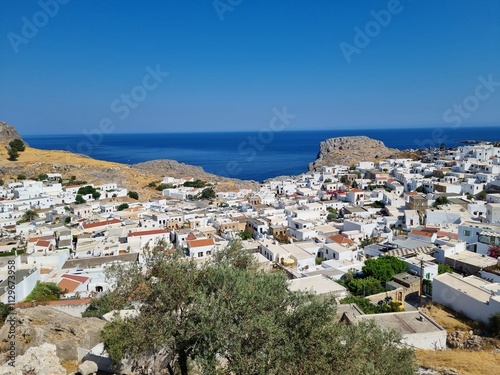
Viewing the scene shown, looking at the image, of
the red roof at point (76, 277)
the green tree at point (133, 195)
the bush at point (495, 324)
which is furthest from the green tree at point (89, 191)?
the bush at point (495, 324)

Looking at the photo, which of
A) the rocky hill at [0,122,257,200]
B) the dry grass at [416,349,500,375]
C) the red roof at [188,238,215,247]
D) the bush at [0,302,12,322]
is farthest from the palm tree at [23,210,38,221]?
the dry grass at [416,349,500,375]

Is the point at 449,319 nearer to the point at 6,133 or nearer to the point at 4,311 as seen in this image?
the point at 4,311

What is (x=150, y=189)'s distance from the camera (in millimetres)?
63219

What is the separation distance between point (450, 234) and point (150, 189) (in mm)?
47968

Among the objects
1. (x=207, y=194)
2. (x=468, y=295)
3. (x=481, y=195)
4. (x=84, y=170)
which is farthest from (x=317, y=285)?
(x=84, y=170)

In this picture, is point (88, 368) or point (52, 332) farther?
point (52, 332)

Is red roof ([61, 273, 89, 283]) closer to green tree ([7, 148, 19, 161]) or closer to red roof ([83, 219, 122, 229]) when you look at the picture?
red roof ([83, 219, 122, 229])

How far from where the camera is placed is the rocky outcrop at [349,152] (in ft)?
318

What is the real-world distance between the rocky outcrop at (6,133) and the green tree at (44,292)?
76.3 m

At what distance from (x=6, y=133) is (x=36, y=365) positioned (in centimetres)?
9285

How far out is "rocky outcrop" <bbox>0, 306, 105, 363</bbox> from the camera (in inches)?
469

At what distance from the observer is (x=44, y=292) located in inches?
800

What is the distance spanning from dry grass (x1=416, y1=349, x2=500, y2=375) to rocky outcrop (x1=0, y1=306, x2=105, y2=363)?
12609 mm

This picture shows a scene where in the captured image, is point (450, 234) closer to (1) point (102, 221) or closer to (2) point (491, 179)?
(2) point (491, 179)
